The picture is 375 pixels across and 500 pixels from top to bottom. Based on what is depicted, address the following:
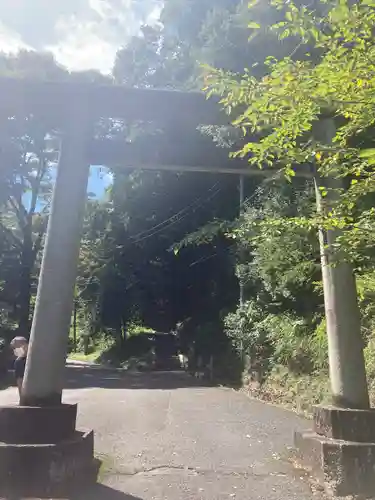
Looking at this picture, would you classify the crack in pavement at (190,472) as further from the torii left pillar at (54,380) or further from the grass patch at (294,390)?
the grass patch at (294,390)

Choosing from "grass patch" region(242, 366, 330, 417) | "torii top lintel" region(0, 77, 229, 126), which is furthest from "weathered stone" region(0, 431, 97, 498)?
"grass patch" region(242, 366, 330, 417)

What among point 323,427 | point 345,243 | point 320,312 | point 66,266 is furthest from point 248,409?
point 345,243

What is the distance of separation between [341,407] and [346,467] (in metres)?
0.74

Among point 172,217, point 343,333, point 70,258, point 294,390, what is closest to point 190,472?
point 343,333

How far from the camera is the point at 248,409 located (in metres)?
13.2

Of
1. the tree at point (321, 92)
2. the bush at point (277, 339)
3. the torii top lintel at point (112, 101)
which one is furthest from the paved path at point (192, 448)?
the torii top lintel at point (112, 101)

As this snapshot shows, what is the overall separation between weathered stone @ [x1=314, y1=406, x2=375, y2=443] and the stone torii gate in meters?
0.01

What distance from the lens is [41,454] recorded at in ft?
18.5

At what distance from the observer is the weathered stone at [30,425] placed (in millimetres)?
5852

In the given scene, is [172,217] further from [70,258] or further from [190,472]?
[190,472]

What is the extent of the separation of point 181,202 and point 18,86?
19.8 metres

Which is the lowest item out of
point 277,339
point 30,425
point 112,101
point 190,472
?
point 190,472

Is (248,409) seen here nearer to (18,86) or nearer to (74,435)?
(74,435)

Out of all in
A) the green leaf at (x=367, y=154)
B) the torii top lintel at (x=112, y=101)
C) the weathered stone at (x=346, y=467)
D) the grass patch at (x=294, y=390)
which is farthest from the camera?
the grass patch at (x=294, y=390)
